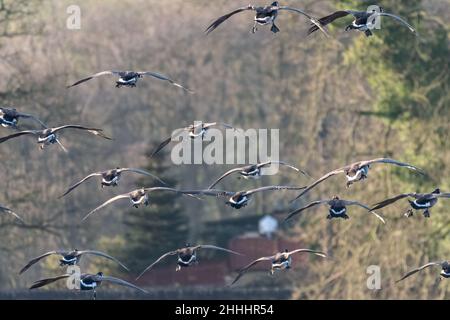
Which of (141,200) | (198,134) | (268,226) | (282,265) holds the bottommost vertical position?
(282,265)

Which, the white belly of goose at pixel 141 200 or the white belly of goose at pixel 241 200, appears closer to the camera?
the white belly of goose at pixel 241 200

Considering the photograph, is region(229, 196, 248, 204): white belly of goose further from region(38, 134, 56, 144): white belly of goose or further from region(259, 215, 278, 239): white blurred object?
region(259, 215, 278, 239): white blurred object

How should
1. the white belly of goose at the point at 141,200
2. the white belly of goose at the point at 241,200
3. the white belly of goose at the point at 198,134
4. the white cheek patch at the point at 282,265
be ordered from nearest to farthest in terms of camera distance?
the white belly of goose at the point at 241,200, the white belly of goose at the point at 141,200, the white belly of goose at the point at 198,134, the white cheek patch at the point at 282,265

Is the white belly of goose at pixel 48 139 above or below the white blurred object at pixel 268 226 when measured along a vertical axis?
below

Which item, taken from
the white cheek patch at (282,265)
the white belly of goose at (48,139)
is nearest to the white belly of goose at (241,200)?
the white cheek patch at (282,265)

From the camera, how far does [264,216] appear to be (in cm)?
8450

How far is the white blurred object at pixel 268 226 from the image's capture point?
8081cm

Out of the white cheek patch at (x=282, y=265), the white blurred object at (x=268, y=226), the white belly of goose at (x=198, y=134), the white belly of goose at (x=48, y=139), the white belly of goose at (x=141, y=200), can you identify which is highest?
the white blurred object at (x=268, y=226)

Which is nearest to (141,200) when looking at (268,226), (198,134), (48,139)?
(198,134)

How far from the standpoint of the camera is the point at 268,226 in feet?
268

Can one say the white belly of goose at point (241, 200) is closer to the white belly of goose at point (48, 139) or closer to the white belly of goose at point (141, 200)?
the white belly of goose at point (141, 200)

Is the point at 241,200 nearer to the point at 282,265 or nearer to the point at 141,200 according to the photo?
the point at 282,265

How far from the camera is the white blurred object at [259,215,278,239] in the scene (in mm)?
80812

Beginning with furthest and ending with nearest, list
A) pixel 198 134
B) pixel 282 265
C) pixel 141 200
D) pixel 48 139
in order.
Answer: pixel 282 265 → pixel 198 134 → pixel 141 200 → pixel 48 139
